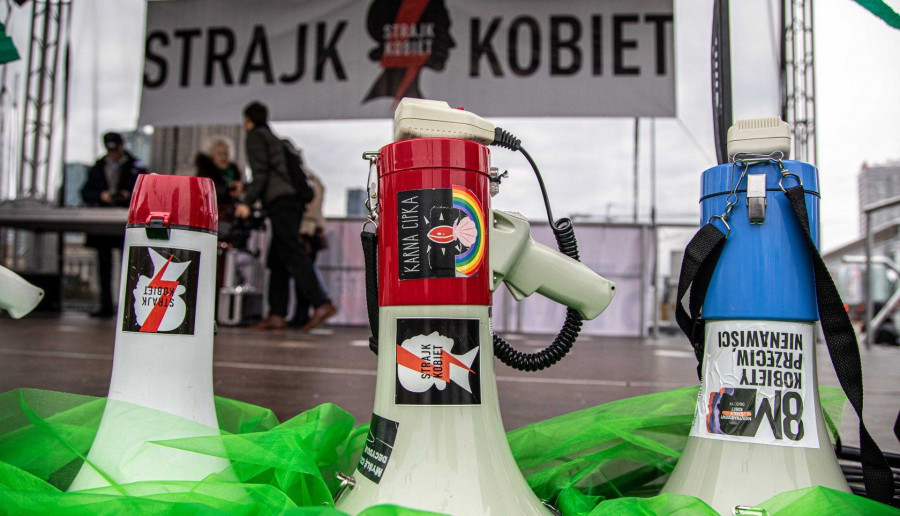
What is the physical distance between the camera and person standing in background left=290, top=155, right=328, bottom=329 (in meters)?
5.42

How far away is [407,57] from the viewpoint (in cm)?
535

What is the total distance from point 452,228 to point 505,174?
12 cm

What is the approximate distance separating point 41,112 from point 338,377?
6270mm

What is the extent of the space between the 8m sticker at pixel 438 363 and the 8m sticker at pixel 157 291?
277 millimetres

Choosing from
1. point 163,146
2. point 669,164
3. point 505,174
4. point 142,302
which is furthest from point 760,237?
point 163,146

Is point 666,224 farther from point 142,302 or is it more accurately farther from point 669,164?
point 142,302

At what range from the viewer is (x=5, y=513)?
55 cm

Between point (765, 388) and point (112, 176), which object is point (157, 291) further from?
point (112, 176)

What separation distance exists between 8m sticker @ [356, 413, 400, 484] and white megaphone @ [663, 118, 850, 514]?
36 cm

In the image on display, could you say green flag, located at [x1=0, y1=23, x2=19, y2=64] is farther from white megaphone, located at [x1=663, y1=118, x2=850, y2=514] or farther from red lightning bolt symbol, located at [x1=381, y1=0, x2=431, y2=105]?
red lightning bolt symbol, located at [x1=381, y1=0, x2=431, y2=105]

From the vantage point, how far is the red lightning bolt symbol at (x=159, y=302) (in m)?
0.73

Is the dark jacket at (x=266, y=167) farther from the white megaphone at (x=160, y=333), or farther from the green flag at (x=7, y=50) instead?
the white megaphone at (x=160, y=333)

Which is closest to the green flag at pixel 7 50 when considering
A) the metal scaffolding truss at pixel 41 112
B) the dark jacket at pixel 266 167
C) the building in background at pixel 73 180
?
the dark jacket at pixel 266 167

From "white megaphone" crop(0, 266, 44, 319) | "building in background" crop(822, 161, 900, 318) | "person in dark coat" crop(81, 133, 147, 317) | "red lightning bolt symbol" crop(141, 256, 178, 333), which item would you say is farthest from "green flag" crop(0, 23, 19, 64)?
"building in background" crop(822, 161, 900, 318)
